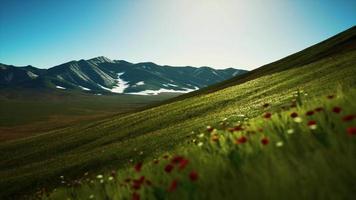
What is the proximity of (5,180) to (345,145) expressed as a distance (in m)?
35.0

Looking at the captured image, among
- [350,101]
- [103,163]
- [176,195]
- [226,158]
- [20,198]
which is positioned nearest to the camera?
[176,195]

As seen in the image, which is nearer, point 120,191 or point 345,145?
point 345,145

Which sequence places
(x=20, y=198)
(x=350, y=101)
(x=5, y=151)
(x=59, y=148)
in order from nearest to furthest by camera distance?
(x=350, y=101) → (x=20, y=198) → (x=59, y=148) → (x=5, y=151)

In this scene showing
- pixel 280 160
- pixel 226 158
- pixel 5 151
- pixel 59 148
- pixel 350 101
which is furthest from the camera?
pixel 5 151

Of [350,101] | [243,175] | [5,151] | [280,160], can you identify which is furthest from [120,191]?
[5,151]

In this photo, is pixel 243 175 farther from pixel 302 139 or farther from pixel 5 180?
pixel 5 180

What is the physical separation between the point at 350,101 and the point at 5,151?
58803 mm

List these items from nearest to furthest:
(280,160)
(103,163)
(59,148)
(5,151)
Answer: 1. (280,160)
2. (103,163)
3. (59,148)
4. (5,151)

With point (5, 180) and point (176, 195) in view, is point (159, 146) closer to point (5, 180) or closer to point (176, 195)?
point (5, 180)

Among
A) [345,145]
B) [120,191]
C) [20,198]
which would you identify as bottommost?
[20,198]

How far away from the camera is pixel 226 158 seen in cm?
484

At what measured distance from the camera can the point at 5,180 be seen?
32.2 meters

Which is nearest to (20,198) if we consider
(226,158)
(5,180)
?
(5,180)

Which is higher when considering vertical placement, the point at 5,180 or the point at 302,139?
the point at 302,139
